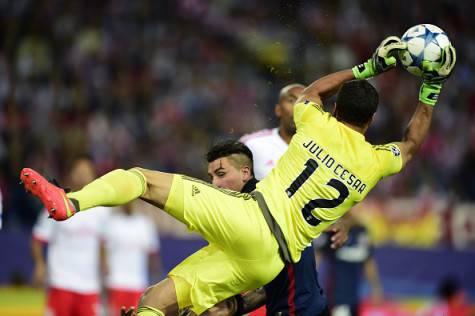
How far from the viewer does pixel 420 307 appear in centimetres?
1516

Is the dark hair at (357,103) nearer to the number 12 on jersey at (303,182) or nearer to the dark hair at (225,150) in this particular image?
the number 12 on jersey at (303,182)

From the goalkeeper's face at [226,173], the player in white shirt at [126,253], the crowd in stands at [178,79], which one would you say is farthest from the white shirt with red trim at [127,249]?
the goalkeeper's face at [226,173]

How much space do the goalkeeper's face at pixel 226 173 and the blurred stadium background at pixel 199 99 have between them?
25.4 feet

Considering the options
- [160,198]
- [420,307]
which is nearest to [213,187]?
[160,198]

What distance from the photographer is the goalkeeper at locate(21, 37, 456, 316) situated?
281 inches

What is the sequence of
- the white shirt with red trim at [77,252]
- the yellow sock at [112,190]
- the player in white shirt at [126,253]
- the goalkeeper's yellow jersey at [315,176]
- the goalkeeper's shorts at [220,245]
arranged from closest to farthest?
the yellow sock at [112,190], the goalkeeper's shorts at [220,245], the goalkeeper's yellow jersey at [315,176], the white shirt with red trim at [77,252], the player in white shirt at [126,253]

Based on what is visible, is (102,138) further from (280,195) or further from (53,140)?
(280,195)

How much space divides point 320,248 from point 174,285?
16.5 feet

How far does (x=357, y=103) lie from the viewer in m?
7.45

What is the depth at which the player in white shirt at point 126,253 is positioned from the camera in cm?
1280

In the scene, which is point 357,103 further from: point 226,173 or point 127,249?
point 127,249

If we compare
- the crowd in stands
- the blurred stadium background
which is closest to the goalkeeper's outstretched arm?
the blurred stadium background

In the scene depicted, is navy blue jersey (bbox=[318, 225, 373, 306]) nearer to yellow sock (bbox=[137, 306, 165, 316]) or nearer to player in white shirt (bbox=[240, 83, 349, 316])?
player in white shirt (bbox=[240, 83, 349, 316])

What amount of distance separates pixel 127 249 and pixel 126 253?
0.05 m
